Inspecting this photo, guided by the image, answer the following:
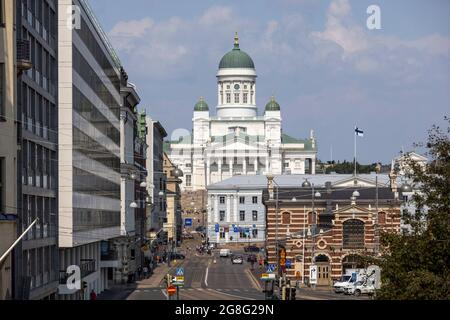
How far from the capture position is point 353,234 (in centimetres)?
10506

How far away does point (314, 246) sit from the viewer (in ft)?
337

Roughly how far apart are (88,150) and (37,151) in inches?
715

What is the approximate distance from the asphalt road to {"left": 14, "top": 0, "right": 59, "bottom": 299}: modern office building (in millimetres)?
9938

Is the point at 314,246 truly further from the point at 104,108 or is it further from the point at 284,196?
the point at 104,108

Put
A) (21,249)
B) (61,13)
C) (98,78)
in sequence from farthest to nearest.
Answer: (98,78) < (61,13) < (21,249)

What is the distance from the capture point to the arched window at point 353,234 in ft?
341

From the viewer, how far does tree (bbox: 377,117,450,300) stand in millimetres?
29875

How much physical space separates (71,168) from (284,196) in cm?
6751

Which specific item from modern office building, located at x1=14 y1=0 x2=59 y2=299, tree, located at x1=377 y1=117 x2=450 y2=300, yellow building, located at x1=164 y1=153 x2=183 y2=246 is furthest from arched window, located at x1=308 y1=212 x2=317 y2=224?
tree, located at x1=377 y1=117 x2=450 y2=300

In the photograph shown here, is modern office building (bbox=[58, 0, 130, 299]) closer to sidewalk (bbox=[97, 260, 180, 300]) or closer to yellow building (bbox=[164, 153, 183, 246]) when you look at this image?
sidewalk (bbox=[97, 260, 180, 300])

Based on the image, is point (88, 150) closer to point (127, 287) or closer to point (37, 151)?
point (37, 151)

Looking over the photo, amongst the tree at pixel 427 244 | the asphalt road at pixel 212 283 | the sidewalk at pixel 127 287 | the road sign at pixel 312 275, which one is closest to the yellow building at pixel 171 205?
the asphalt road at pixel 212 283

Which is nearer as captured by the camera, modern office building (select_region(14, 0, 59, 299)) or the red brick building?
modern office building (select_region(14, 0, 59, 299))
